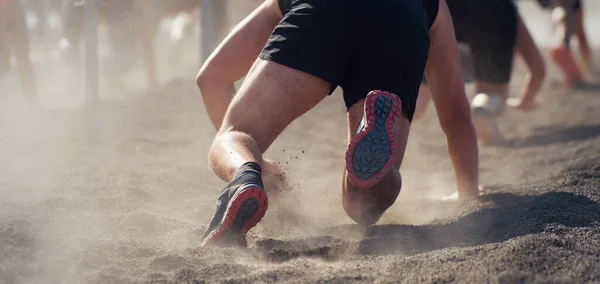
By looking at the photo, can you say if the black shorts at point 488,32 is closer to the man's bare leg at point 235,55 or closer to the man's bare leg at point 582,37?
the man's bare leg at point 235,55

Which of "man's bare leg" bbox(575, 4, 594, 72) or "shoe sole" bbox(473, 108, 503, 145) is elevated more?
"shoe sole" bbox(473, 108, 503, 145)

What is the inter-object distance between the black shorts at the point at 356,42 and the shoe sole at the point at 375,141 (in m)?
0.24

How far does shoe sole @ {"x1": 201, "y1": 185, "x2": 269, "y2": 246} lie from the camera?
2.32 m

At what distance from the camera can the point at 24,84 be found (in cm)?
590

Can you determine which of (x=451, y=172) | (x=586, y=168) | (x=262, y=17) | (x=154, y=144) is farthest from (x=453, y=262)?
(x=154, y=144)

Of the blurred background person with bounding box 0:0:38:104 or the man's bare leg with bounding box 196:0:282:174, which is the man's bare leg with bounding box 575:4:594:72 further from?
the man's bare leg with bounding box 196:0:282:174

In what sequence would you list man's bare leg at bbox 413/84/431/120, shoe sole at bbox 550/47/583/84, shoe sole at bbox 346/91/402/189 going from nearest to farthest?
shoe sole at bbox 346/91/402/189, man's bare leg at bbox 413/84/431/120, shoe sole at bbox 550/47/583/84

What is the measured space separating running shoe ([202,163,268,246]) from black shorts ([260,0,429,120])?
0.50 metres

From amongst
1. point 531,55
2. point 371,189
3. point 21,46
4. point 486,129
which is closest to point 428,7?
Answer: point 371,189

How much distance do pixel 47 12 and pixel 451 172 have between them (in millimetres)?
4748

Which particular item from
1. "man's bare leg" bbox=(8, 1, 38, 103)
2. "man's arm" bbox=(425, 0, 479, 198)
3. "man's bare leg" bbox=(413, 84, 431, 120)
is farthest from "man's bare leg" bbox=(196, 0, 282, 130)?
"man's bare leg" bbox=(8, 1, 38, 103)

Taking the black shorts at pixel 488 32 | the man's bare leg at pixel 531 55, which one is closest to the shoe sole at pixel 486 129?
the black shorts at pixel 488 32

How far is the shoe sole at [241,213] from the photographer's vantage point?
2.32 m

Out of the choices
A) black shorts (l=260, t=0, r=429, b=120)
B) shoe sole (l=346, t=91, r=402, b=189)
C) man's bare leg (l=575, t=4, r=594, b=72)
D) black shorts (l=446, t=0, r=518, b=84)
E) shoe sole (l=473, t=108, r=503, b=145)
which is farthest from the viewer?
man's bare leg (l=575, t=4, r=594, b=72)
